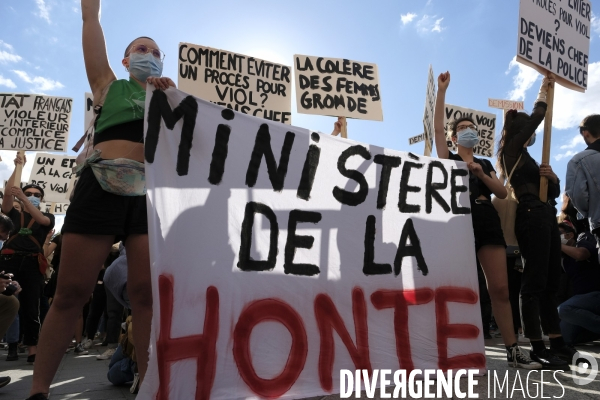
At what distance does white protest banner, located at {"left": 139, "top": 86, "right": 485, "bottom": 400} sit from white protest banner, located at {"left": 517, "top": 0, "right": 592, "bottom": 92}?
6.45ft

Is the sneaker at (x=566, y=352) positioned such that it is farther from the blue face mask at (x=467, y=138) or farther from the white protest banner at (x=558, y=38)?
the white protest banner at (x=558, y=38)

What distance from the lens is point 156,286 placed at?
2150 millimetres

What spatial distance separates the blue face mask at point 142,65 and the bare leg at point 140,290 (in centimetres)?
83

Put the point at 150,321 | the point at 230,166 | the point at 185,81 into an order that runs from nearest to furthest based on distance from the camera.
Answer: the point at 150,321
the point at 230,166
the point at 185,81

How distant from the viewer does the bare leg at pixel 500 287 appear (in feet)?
10.9

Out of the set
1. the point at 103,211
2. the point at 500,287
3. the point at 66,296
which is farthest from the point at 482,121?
the point at 66,296

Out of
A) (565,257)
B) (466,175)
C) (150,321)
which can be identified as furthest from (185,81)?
(565,257)

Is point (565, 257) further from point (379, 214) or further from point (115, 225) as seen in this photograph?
point (115, 225)

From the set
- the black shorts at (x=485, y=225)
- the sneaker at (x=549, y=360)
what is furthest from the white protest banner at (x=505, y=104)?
the sneaker at (x=549, y=360)

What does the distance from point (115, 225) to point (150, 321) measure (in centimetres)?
47

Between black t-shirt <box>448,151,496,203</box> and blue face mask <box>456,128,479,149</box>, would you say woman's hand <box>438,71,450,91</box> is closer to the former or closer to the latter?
blue face mask <box>456,128,479,149</box>

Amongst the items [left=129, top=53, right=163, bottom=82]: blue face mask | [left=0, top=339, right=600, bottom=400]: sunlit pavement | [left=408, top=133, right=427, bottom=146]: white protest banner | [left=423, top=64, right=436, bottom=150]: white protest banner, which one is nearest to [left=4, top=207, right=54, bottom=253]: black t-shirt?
[left=0, top=339, right=600, bottom=400]: sunlit pavement

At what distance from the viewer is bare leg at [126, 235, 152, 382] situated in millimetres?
2318

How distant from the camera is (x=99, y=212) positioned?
221 cm
